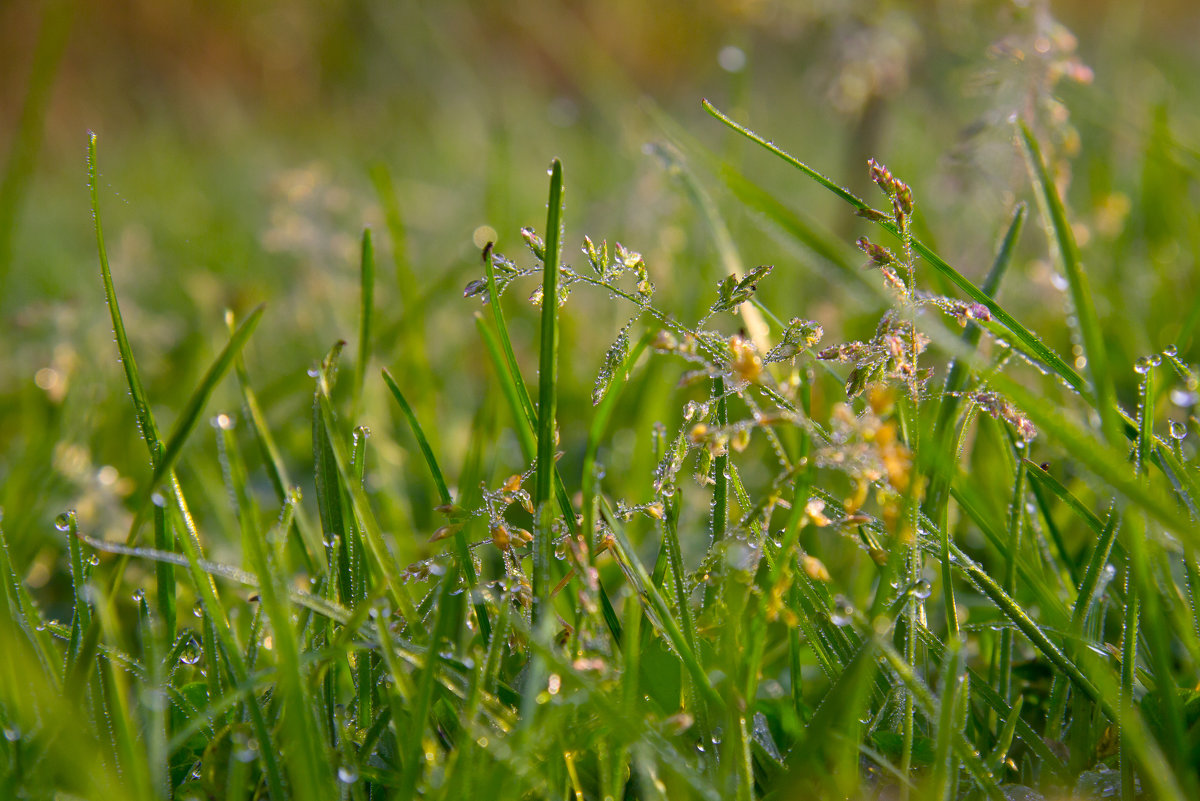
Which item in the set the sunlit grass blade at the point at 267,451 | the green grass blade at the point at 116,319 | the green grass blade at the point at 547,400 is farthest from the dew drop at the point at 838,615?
the green grass blade at the point at 116,319

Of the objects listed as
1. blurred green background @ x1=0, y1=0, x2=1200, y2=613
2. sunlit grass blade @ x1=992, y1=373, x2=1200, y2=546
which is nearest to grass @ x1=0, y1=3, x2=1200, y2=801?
sunlit grass blade @ x1=992, y1=373, x2=1200, y2=546

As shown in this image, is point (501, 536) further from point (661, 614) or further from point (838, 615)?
point (838, 615)

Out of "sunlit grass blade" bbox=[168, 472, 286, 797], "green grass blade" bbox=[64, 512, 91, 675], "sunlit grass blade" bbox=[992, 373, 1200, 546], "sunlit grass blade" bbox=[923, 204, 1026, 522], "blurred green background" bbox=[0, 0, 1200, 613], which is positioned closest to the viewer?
"sunlit grass blade" bbox=[992, 373, 1200, 546]

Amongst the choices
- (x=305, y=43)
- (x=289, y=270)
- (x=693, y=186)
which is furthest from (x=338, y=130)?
(x=693, y=186)

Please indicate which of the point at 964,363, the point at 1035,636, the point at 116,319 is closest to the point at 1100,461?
the point at 1035,636

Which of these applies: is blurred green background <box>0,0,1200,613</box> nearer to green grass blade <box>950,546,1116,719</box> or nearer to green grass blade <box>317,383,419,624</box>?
green grass blade <box>950,546,1116,719</box>

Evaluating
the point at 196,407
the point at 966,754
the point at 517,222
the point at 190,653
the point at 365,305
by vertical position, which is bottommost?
the point at 190,653

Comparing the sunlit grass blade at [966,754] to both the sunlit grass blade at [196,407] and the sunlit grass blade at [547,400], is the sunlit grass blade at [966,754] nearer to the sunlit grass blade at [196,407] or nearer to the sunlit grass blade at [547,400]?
the sunlit grass blade at [547,400]

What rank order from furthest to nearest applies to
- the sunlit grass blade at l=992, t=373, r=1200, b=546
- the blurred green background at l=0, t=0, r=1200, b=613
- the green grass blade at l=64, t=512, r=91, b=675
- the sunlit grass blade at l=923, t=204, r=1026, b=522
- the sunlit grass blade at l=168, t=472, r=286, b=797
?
the blurred green background at l=0, t=0, r=1200, b=613 < the sunlit grass blade at l=923, t=204, r=1026, b=522 < the green grass blade at l=64, t=512, r=91, b=675 < the sunlit grass blade at l=168, t=472, r=286, b=797 < the sunlit grass blade at l=992, t=373, r=1200, b=546
